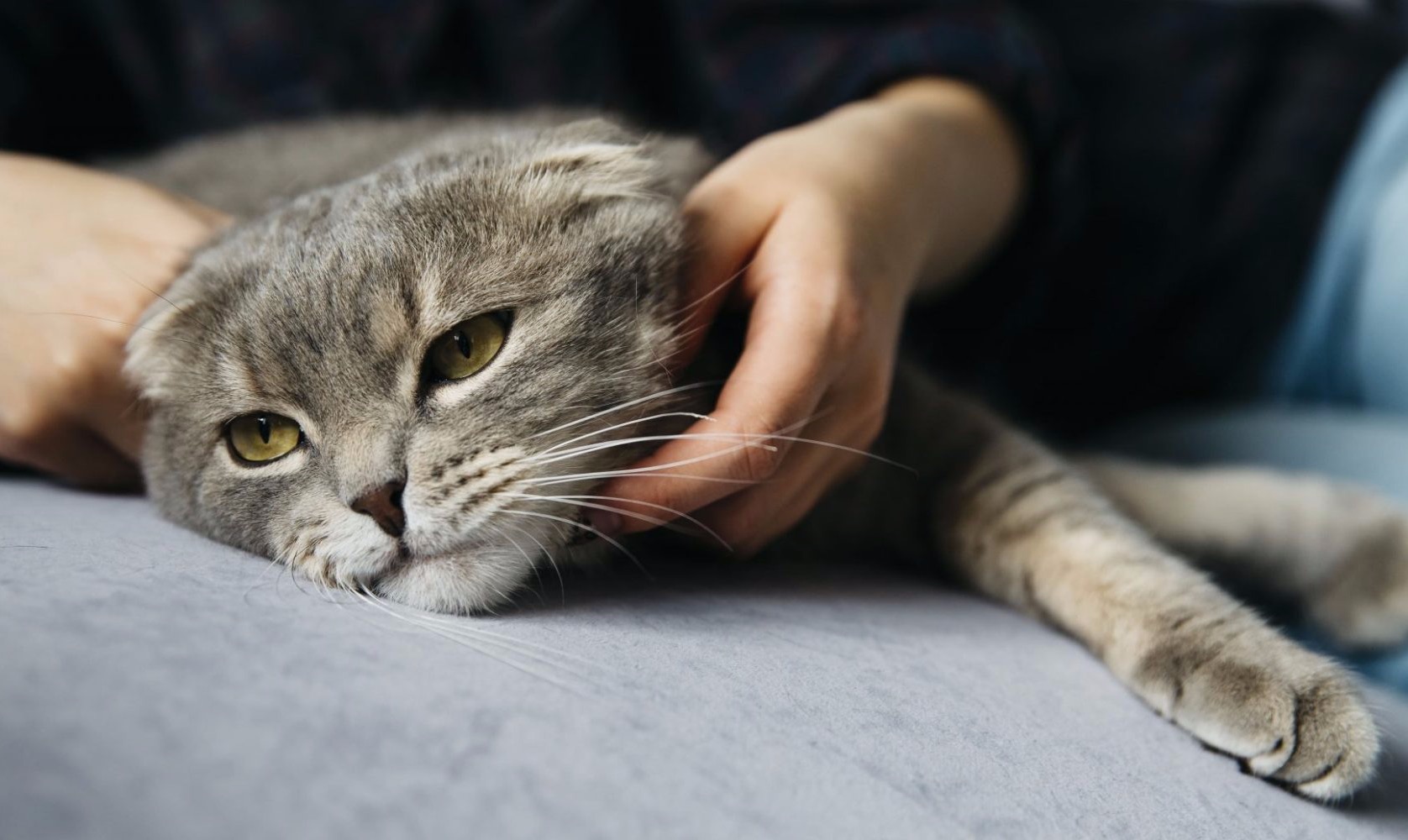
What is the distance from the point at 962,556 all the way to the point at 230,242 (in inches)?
32.9

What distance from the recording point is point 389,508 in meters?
0.74

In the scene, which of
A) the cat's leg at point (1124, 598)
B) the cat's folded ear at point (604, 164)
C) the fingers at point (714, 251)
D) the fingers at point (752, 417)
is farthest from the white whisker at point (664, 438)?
the cat's leg at point (1124, 598)

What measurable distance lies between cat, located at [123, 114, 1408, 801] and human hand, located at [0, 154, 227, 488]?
0.05 m

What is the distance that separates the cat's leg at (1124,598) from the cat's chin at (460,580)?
0.51m

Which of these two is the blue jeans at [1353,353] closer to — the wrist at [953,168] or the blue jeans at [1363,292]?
the blue jeans at [1363,292]

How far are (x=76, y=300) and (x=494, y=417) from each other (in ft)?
1.69

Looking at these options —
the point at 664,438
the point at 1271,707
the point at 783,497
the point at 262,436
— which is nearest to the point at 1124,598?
the point at 1271,707

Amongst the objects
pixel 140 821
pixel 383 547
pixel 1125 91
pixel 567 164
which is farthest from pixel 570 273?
pixel 1125 91

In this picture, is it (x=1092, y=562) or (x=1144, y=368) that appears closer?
(x=1092, y=562)

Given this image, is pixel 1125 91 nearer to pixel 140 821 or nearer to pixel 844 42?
pixel 844 42

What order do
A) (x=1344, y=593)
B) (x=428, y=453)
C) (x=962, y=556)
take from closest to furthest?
(x=428, y=453), (x=962, y=556), (x=1344, y=593)

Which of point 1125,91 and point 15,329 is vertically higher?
point 1125,91

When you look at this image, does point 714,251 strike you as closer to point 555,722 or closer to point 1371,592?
point 555,722

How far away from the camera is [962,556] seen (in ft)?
3.41
